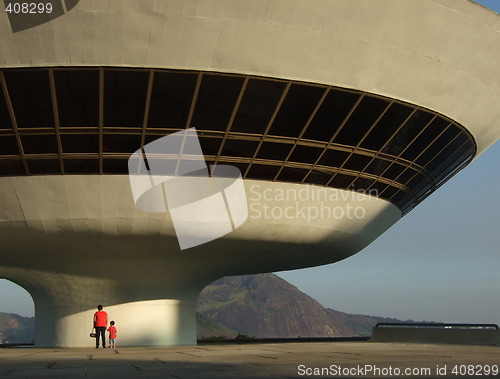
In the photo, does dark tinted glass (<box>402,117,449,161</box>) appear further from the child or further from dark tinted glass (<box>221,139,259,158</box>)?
the child

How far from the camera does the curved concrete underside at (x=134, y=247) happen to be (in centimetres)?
2020

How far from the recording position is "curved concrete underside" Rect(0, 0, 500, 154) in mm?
16891

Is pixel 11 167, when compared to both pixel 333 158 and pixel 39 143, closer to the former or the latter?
pixel 39 143

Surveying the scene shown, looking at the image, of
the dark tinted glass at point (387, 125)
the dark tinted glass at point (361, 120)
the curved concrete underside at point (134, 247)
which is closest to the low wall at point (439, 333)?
the curved concrete underside at point (134, 247)

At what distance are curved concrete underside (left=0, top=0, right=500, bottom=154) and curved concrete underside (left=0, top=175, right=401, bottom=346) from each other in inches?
163

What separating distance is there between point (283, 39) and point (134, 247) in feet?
29.2

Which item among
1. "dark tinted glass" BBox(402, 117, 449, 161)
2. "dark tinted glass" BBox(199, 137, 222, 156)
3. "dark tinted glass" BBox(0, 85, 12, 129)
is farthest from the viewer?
"dark tinted glass" BBox(402, 117, 449, 161)

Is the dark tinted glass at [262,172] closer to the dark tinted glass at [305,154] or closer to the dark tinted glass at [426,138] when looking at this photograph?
the dark tinted glass at [305,154]

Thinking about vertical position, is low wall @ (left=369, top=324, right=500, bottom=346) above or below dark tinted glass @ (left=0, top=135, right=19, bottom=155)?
below

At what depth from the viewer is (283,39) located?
697 inches

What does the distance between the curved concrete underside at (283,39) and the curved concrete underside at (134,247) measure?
13.6 ft

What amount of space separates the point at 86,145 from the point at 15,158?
2126 millimetres

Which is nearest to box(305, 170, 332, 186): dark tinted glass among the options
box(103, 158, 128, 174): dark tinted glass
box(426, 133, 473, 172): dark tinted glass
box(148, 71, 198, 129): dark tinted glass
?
box(426, 133, 473, 172): dark tinted glass

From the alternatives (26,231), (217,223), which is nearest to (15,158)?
(26,231)
